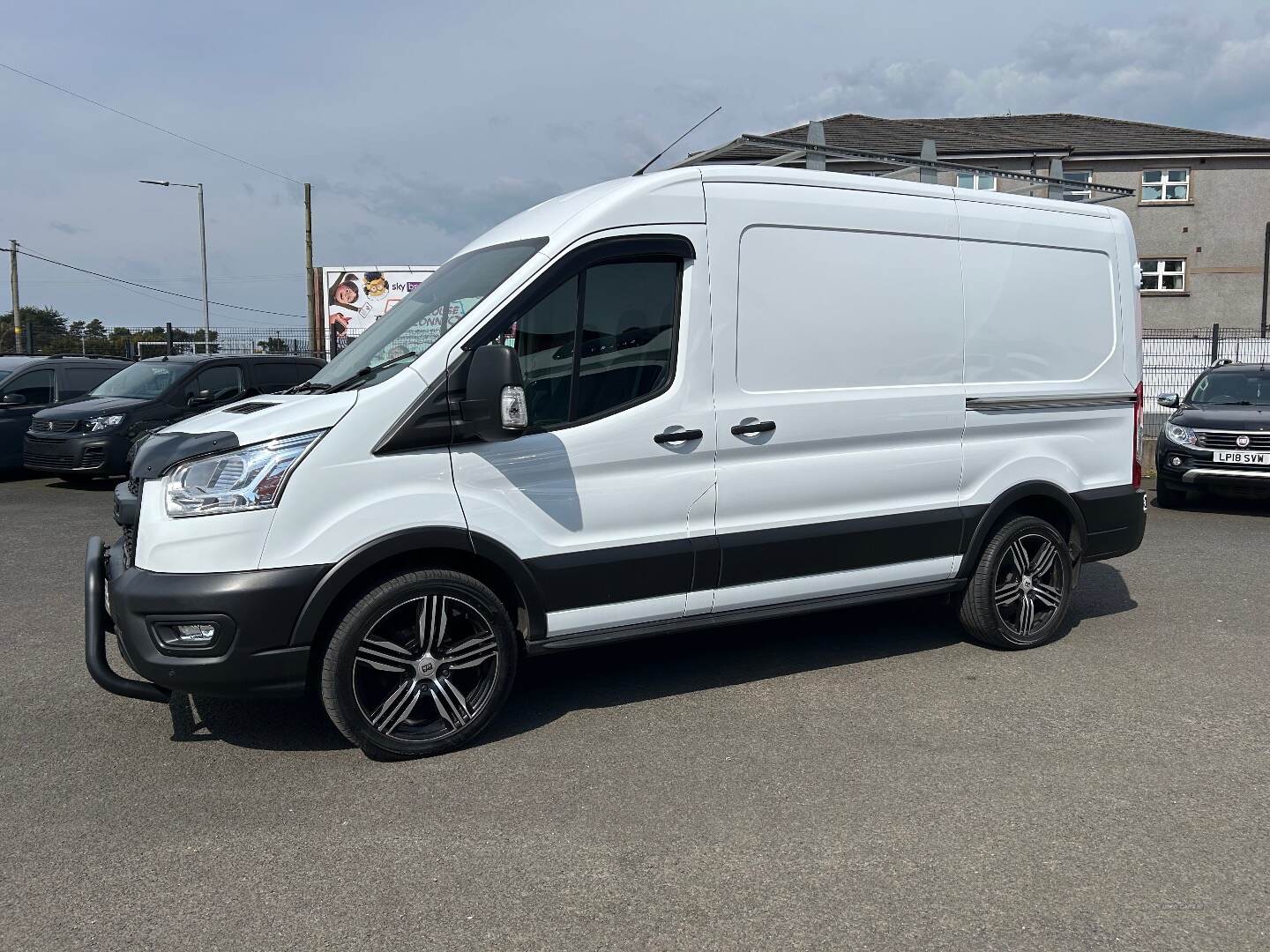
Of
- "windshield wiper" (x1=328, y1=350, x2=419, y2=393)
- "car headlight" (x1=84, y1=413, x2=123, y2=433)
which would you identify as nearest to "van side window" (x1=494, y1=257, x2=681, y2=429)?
"windshield wiper" (x1=328, y1=350, x2=419, y2=393)

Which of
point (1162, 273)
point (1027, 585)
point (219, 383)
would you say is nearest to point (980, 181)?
point (1027, 585)

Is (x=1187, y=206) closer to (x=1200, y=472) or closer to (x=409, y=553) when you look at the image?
(x=1200, y=472)

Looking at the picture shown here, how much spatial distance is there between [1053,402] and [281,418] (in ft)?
13.5

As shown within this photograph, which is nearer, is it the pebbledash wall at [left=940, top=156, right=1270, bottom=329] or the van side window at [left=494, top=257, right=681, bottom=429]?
the van side window at [left=494, top=257, right=681, bottom=429]

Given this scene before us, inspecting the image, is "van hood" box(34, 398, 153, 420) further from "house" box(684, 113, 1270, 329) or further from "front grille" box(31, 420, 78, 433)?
"house" box(684, 113, 1270, 329)

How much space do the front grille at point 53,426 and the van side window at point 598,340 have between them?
10163 millimetres

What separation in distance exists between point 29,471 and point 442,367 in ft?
42.0

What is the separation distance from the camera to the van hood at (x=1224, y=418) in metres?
10.6

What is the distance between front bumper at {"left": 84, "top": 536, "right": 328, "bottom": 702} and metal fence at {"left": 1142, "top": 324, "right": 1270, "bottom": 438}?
62.2 ft

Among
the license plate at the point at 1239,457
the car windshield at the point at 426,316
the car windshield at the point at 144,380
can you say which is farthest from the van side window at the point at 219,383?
the license plate at the point at 1239,457

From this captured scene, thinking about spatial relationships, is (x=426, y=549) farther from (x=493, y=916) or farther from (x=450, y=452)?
(x=493, y=916)

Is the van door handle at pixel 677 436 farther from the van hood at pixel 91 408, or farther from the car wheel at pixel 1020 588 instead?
the van hood at pixel 91 408

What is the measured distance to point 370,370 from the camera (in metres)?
4.45

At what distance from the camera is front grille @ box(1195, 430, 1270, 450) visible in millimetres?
10547
